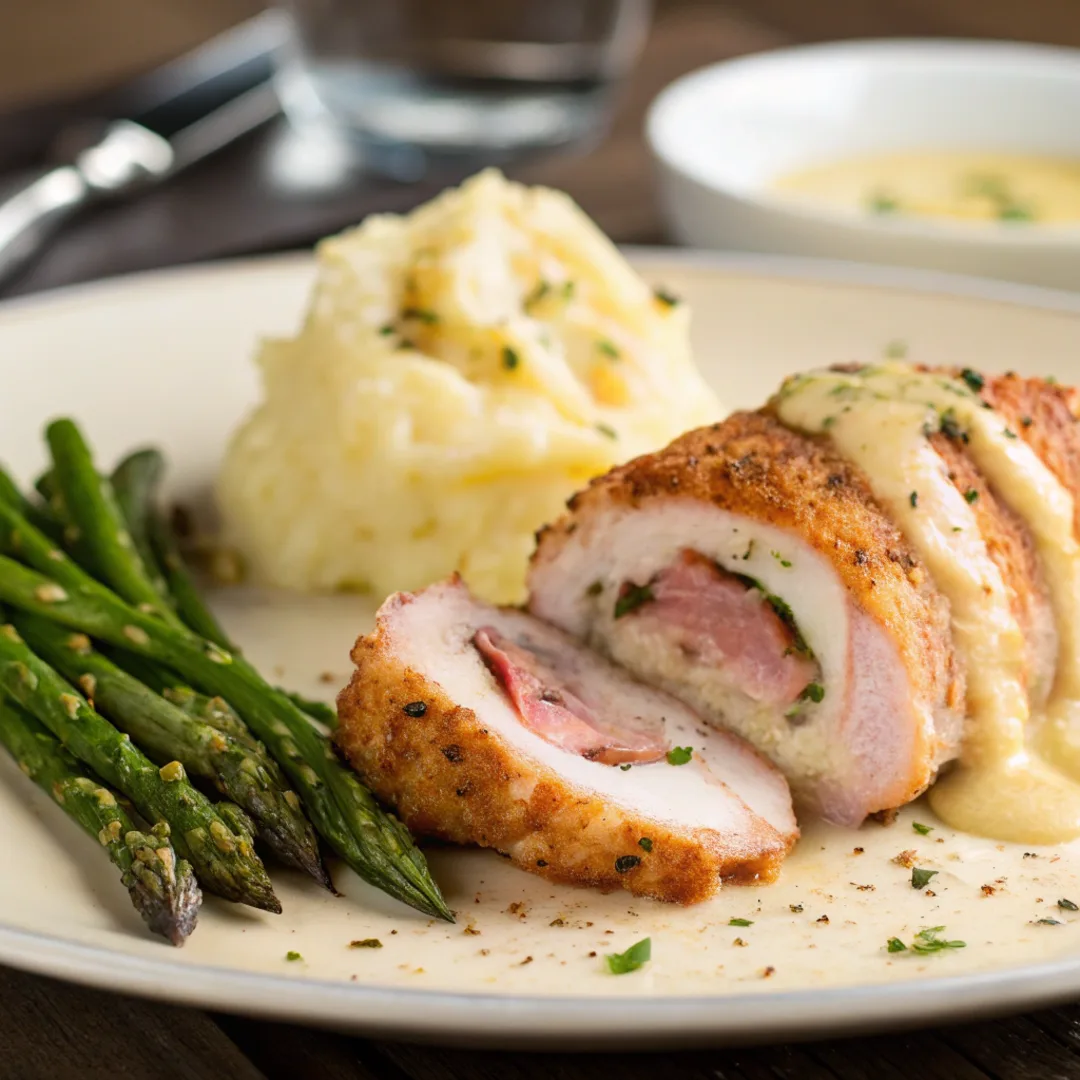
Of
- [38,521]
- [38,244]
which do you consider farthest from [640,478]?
[38,244]

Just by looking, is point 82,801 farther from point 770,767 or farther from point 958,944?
point 958,944

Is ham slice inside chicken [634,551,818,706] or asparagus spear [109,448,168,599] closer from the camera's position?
ham slice inside chicken [634,551,818,706]

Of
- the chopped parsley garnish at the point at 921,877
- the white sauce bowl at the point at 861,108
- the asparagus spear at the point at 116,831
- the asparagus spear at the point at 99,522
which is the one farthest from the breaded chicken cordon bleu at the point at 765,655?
the white sauce bowl at the point at 861,108

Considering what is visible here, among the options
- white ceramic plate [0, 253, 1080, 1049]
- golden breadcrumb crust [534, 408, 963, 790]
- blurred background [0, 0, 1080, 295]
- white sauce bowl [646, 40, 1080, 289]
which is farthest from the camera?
white sauce bowl [646, 40, 1080, 289]

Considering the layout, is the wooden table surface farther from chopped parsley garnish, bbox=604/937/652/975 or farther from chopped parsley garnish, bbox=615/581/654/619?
chopped parsley garnish, bbox=615/581/654/619

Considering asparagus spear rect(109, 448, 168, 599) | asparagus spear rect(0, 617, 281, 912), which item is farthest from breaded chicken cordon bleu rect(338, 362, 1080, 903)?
asparagus spear rect(109, 448, 168, 599)

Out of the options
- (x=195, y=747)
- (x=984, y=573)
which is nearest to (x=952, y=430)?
(x=984, y=573)
